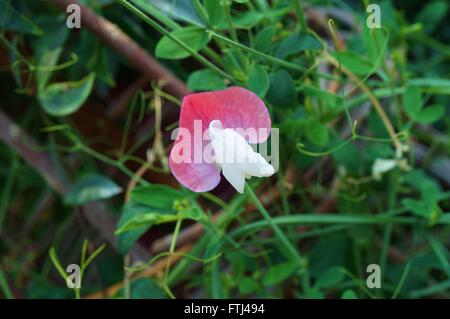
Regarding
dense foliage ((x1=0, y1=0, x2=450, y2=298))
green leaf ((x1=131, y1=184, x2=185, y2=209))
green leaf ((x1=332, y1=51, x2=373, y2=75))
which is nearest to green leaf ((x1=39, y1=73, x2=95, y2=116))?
dense foliage ((x1=0, y1=0, x2=450, y2=298))

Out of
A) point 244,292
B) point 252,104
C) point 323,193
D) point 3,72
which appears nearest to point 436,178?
point 323,193

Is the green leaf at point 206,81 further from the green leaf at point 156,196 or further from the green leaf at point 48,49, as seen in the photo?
the green leaf at point 48,49

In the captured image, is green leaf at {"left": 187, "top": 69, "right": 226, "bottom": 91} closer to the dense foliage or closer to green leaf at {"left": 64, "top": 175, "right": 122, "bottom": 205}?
the dense foliage

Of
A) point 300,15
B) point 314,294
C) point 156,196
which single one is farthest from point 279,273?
point 300,15

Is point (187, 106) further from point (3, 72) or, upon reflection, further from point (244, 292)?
point (3, 72)

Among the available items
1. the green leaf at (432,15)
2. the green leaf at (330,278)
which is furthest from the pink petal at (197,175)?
the green leaf at (432,15)
